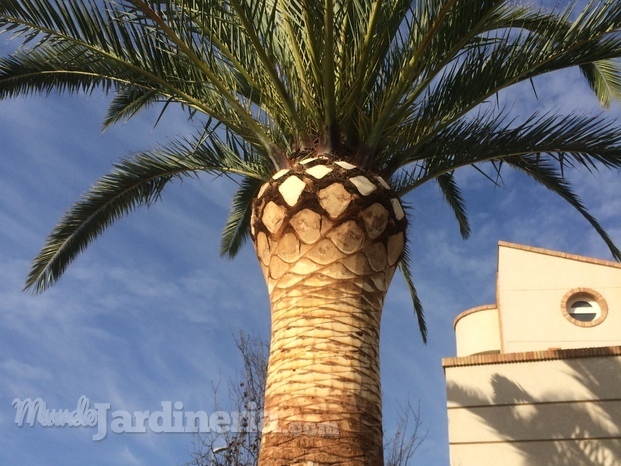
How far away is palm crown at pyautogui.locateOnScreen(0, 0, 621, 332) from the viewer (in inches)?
230

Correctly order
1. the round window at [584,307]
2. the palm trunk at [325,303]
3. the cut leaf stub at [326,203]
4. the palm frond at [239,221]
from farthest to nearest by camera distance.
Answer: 1. the round window at [584,307]
2. the palm frond at [239,221]
3. the cut leaf stub at [326,203]
4. the palm trunk at [325,303]

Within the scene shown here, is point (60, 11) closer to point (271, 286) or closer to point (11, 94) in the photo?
point (11, 94)

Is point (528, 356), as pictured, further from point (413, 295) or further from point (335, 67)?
point (335, 67)

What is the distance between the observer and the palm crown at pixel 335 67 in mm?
5832

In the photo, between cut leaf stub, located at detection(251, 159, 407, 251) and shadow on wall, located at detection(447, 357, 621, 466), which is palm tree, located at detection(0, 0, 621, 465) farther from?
shadow on wall, located at detection(447, 357, 621, 466)

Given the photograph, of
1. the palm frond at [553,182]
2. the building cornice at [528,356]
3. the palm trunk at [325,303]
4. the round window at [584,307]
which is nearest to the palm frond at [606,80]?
the palm frond at [553,182]

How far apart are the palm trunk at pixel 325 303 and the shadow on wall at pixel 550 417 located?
6.03 metres

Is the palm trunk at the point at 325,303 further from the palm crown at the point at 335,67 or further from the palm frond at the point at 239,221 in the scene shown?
the palm frond at the point at 239,221

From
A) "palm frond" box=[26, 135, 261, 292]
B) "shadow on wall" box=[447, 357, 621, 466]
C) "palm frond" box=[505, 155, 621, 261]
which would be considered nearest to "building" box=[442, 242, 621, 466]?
"shadow on wall" box=[447, 357, 621, 466]

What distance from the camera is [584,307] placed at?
1527cm

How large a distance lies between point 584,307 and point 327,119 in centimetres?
1126

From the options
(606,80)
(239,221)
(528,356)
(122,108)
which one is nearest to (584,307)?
(528,356)

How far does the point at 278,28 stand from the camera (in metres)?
7.02

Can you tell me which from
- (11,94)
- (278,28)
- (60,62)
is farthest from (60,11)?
(278,28)
